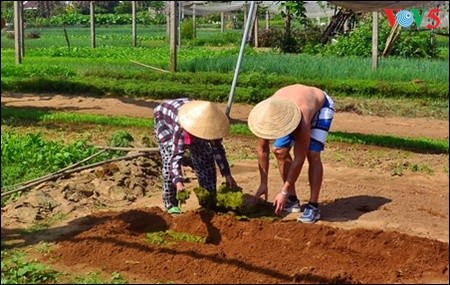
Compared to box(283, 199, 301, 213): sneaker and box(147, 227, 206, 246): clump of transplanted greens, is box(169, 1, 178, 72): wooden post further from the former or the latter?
box(147, 227, 206, 246): clump of transplanted greens

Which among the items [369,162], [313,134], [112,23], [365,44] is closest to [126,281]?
[313,134]

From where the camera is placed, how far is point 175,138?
22.6 ft

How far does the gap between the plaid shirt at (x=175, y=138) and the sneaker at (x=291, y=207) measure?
796 millimetres

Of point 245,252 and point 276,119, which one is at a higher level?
point 276,119

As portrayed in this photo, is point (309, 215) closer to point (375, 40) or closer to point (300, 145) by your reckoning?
point (300, 145)

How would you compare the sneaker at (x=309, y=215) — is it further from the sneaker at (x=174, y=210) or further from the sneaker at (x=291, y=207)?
the sneaker at (x=174, y=210)

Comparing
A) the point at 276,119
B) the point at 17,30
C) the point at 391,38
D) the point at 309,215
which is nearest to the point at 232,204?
the point at 309,215

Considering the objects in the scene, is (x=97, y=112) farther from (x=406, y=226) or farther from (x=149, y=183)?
(x=406, y=226)

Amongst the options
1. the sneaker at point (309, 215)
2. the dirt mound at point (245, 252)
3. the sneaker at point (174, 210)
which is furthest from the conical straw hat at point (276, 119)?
the sneaker at point (174, 210)

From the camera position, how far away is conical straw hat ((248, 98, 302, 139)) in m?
6.61

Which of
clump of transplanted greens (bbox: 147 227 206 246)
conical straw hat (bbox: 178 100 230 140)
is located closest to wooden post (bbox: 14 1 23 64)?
conical straw hat (bbox: 178 100 230 140)

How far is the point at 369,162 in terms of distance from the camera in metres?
9.90

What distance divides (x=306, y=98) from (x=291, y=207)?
3.57ft

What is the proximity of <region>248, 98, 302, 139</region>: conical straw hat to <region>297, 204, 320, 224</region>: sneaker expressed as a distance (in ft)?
2.81
